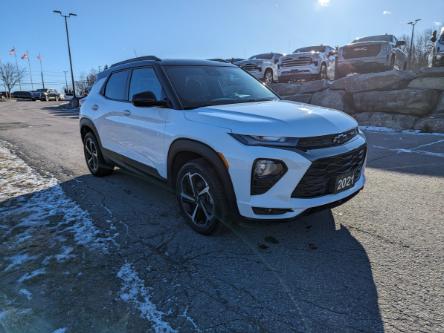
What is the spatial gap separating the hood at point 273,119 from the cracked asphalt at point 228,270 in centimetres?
88

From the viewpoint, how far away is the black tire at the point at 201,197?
10.5 feet

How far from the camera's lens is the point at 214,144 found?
3.08m

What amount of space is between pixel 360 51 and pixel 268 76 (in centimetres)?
484

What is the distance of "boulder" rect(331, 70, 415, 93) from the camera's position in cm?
1205

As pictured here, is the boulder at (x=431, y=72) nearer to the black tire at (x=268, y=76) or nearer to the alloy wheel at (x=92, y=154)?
the black tire at (x=268, y=76)

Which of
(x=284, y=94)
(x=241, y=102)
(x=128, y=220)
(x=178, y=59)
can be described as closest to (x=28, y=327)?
(x=128, y=220)

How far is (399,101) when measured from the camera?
37.5ft

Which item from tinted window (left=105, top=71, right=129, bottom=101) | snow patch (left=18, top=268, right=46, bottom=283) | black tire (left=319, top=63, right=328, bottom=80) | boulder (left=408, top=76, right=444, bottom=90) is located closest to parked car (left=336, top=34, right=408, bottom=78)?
black tire (left=319, top=63, right=328, bottom=80)

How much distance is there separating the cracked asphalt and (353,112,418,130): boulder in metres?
6.94

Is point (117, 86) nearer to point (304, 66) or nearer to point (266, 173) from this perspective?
point (266, 173)

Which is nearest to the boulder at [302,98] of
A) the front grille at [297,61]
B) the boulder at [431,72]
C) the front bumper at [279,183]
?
the front grille at [297,61]

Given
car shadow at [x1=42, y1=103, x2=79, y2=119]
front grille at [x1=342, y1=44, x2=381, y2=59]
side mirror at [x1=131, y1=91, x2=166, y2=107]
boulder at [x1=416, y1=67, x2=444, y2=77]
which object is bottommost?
car shadow at [x1=42, y1=103, x2=79, y2=119]

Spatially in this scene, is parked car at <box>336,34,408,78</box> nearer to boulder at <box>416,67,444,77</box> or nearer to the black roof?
boulder at <box>416,67,444,77</box>

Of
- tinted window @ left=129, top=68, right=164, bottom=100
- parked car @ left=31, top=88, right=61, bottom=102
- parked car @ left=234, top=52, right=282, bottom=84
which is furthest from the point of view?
parked car @ left=31, top=88, right=61, bottom=102
